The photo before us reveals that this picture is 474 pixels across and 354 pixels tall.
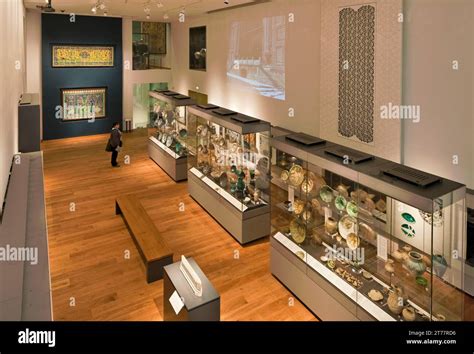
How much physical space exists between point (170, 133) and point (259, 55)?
324cm

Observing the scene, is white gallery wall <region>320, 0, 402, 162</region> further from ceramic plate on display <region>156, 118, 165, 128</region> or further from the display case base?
ceramic plate on display <region>156, 118, 165, 128</region>

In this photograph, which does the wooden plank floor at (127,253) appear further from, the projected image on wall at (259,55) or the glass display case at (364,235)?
the projected image on wall at (259,55)

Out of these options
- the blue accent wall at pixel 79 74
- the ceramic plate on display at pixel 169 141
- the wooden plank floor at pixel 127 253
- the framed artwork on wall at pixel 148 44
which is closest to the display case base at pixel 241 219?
the wooden plank floor at pixel 127 253

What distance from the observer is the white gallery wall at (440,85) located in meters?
4.77

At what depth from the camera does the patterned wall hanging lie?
19.9 feet

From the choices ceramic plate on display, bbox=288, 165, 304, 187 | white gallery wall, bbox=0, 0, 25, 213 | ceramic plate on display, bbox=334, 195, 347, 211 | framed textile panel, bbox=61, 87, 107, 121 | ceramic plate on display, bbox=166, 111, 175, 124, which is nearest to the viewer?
white gallery wall, bbox=0, 0, 25, 213

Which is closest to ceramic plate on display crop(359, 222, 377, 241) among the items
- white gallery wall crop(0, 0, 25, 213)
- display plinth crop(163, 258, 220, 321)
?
display plinth crop(163, 258, 220, 321)

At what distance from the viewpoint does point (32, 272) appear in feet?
7.39

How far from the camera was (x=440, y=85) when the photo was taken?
511cm

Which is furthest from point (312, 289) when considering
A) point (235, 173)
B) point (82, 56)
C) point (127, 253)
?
point (82, 56)

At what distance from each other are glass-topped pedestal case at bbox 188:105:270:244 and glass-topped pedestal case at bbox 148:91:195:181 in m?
1.58

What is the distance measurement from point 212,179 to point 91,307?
3.61 m

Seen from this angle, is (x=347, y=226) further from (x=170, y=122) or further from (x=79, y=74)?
(x=79, y=74)
